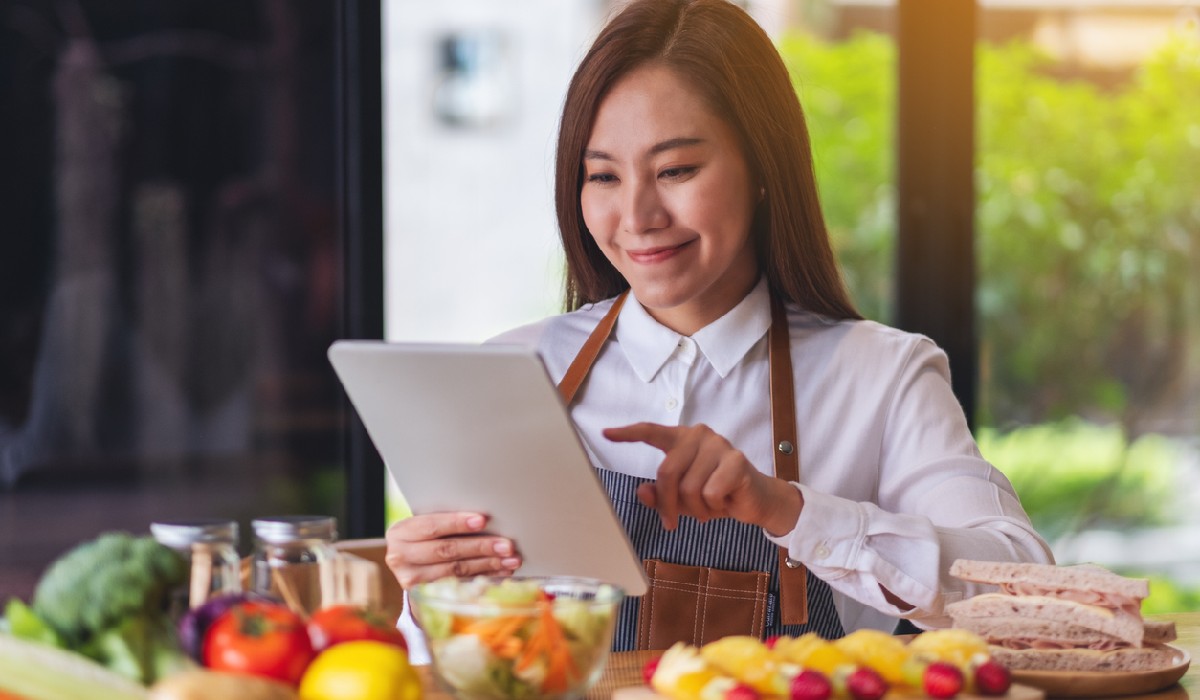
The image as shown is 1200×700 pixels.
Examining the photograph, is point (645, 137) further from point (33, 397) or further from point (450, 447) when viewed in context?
point (33, 397)

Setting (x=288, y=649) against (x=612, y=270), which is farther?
(x=612, y=270)

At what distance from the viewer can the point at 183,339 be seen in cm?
279

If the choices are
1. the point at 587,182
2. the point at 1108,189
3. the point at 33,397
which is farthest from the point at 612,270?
the point at 1108,189

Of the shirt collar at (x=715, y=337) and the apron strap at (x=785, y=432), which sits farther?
the shirt collar at (x=715, y=337)

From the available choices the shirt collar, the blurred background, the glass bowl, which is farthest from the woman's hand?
the blurred background

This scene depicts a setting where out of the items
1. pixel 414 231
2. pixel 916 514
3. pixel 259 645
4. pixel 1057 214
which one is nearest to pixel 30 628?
pixel 259 645

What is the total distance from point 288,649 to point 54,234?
6.38ft

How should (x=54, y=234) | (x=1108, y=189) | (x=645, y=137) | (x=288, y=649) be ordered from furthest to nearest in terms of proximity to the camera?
(x=1108, y=189)
(x=54, y=234)
(x=645, y=137)
(x=288, y=649)

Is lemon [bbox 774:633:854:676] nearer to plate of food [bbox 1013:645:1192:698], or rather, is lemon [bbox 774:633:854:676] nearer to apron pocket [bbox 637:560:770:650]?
plate of food [bbox 1013:645:1192:698]

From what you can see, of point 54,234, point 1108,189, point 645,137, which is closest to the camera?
point 645,137

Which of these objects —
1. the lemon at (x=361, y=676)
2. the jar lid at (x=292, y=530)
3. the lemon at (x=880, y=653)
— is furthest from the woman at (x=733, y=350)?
the lemon at (x=361, y=676)

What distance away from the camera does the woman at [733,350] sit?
178 centimetres

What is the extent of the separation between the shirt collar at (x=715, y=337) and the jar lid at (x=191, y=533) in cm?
97

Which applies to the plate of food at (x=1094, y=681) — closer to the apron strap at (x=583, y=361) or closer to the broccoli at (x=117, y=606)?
the broccoli at (x=117, y=606)
